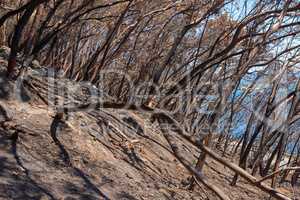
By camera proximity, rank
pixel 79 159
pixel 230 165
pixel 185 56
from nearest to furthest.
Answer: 1. pixel 230 165
2. pixel 79 159
3. pixel 185 56

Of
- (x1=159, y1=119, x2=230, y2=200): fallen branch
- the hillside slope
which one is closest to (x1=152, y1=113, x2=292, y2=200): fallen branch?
(x1=159, y1=119, x2=230, y2=200): fallen branch

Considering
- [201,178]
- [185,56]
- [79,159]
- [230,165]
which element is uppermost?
[185,56]

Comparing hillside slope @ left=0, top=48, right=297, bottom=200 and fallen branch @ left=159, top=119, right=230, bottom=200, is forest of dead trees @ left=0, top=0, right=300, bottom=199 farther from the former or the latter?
fallen branch @ left=159, top=119, right=230, bottom=200

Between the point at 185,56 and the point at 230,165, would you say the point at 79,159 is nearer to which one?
the point at 230,165

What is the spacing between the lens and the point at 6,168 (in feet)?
14.4

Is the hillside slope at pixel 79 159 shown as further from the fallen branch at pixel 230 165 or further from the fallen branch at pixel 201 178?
the fallen branch at pixel 230 165

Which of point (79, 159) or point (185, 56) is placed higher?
point (185, 56)

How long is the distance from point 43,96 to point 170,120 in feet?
12.9

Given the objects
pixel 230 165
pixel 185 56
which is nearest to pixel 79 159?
pixel 230 165

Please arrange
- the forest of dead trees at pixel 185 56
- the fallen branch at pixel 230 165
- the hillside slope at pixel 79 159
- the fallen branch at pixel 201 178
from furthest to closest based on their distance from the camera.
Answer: the forest of dead trees at pixel 185 56, the hillside slope at pixel 79 159, the fallen branch at pixel 201 178, the fallen branch at pixel 230 165

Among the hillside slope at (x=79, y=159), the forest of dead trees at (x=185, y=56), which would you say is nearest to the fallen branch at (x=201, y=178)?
the hillside slope at (x=79, y=159)

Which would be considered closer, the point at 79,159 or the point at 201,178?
the point at 201,178

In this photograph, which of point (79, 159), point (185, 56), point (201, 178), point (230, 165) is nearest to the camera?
point (230, 165)

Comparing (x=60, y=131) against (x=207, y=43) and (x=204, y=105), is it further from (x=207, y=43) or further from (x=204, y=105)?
(x=204, y=105)
